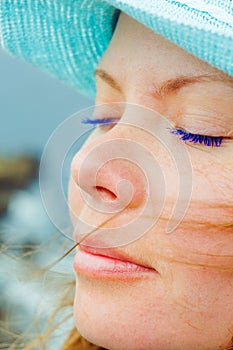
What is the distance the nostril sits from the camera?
3.25 feet

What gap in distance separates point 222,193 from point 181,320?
20 cm

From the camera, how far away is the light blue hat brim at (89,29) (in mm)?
889

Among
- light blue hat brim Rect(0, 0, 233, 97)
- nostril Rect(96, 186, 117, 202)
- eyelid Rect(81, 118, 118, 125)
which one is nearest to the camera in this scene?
light blue hat brim Rect(0, 0, 233, 97)

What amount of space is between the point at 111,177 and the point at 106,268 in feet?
0.46

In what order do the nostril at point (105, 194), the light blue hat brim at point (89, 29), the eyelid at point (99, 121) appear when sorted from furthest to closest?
1. the eyelid at point (99, 121)
2. the nostril at point (105, 194)
3. the light blue hat brim at point (89, 29)

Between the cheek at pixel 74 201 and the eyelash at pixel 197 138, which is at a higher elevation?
the eyelash at pixel 197 138

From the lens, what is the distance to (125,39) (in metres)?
1.10

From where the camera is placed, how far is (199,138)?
971 mm

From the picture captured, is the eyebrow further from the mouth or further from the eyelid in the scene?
the mouth

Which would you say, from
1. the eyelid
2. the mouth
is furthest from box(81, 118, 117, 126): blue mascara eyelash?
the mouth

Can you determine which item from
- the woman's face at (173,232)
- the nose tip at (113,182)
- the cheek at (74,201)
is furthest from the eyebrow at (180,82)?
the cheek at (74,201)

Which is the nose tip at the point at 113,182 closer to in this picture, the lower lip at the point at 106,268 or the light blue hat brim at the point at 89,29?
the lower lip at the point at 106,268

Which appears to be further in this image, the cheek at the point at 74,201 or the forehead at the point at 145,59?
the cheek at the point at 74,201

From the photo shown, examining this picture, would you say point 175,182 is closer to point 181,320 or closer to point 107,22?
point 181,320
